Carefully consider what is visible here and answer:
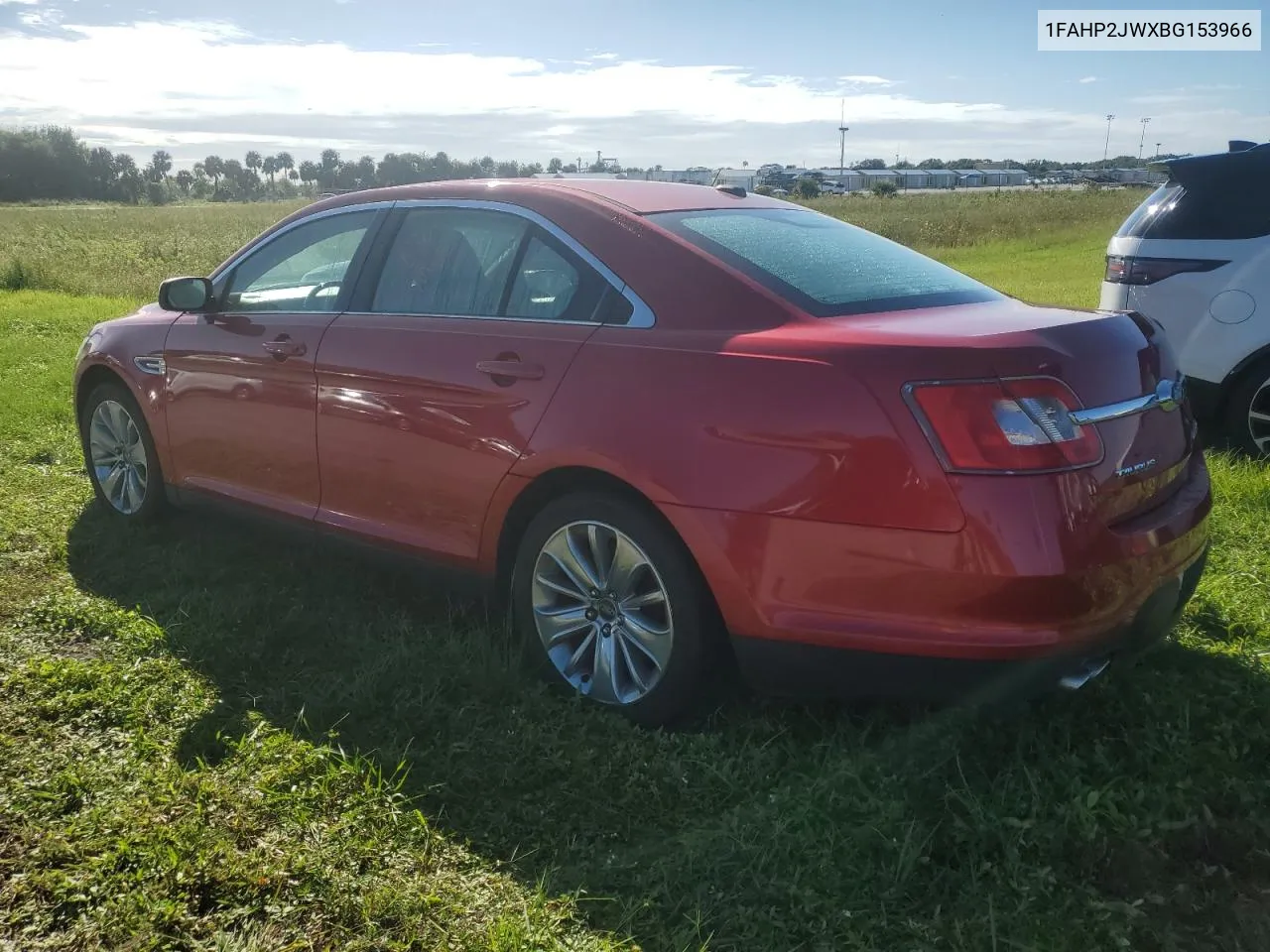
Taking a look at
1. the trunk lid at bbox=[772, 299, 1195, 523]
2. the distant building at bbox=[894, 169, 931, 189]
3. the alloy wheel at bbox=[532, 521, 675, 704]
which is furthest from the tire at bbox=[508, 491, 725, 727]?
the distant building at bbox=[894, 169, 931, 189]

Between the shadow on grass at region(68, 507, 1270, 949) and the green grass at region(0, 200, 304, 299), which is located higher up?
the green grass at region(0, 200, 304, 299)

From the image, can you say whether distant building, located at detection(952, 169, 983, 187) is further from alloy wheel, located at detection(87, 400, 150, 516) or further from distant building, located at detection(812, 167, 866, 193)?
alloy wheel, located at detection(87, 400, 150, 516)

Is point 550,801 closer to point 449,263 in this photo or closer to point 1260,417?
point 449,263

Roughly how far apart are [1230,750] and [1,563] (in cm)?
473

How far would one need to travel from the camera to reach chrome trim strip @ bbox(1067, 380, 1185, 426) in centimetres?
262

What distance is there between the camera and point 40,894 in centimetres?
255

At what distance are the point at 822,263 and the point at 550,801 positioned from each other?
1776mm

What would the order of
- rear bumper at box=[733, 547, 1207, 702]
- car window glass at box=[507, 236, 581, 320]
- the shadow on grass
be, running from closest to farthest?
the shadow on grass, rear bumper at box=[733, 547, 1207, 702], car window glass at box=[507, 236, 581, 320]

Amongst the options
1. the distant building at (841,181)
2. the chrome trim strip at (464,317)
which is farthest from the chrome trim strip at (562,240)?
the distant building at (841,181)

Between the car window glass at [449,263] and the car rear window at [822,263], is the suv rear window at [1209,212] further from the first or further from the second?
the car window glass at [449,263]

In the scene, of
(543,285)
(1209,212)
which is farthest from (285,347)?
(1209,212)

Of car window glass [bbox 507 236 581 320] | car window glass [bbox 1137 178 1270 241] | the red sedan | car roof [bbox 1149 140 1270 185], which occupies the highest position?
car roof [bbox 1149 140 1270 185]

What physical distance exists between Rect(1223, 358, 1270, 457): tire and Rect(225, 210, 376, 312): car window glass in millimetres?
4511

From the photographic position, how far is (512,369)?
3.37 meters
